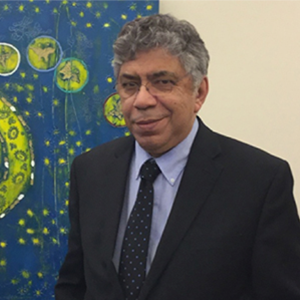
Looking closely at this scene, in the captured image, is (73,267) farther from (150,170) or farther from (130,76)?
(130,76)

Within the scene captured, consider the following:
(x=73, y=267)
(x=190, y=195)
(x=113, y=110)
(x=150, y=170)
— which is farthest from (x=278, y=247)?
(x=113, y=110)

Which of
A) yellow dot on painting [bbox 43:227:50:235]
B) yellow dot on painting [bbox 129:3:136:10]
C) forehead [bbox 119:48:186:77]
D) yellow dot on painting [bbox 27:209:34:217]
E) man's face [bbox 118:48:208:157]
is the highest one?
yellow dot on painting [bbox 129:3:136:10]

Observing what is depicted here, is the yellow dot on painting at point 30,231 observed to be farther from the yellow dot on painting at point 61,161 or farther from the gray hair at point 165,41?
the gray hair at point 165,41

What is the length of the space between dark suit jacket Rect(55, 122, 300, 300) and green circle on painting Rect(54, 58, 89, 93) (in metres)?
0.78

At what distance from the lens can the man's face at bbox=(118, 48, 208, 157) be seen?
1013 millimetres

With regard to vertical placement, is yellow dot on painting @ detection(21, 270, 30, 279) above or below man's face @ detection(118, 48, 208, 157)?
below

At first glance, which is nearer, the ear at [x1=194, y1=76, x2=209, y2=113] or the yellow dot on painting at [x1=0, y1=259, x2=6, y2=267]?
the ear at [x1=194, y1=76, x2=209, y2=113]

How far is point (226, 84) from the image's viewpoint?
6.01 ft

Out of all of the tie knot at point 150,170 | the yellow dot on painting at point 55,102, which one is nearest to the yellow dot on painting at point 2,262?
the yellow dot on painting at point 55,102

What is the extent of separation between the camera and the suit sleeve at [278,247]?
98 cm

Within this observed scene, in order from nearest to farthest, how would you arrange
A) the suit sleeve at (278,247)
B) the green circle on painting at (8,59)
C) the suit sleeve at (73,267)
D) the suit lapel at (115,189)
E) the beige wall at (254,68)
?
the suit sleeve at (278,247)
the suit lapel at (115,189)
the suit sleeve at (73,267)
the green circle on painting at (8,59)
the beige wall at (254,68)

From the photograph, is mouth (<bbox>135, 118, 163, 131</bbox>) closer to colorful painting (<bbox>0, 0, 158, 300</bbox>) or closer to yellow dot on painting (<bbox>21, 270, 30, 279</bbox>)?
colorful painting (<bbox>0, 0, 158, 300</bbox>)

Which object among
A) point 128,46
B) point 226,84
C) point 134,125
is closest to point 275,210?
point 134,125

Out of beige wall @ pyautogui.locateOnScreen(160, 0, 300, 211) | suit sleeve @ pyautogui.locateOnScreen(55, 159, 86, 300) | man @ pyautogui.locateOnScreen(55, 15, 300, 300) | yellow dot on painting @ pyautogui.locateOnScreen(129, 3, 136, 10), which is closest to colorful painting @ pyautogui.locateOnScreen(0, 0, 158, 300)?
yellow dot on painting @ pyautogui.locateOnScreen(129, 3, 136, 10)
